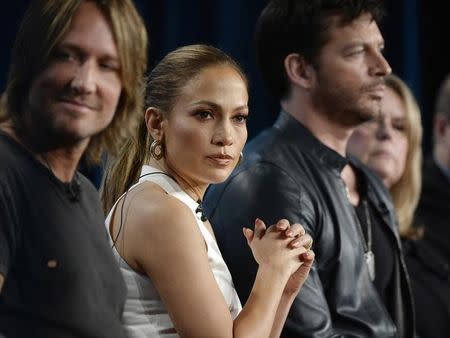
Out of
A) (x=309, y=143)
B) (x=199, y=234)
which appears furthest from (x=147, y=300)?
(x=309, y=143)

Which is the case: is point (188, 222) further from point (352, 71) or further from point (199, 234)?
point (352, 71)

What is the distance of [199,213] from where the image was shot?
1370 mm

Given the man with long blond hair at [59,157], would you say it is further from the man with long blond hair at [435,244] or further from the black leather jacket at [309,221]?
the man with long blond hair at [435,244]

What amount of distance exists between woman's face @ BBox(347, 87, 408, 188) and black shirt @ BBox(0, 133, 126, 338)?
1545 millimetres

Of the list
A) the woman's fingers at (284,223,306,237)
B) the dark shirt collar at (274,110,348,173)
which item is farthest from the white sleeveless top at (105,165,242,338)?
the dark shirt collar at (274,110,348,173)

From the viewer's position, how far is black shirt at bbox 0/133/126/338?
105 centimetres

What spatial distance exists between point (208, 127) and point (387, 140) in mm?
1307

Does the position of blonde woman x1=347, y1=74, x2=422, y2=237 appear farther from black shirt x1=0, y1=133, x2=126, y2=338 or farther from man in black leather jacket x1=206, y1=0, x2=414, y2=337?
black shirt x1=0, y1=133, x2=126, y2=338

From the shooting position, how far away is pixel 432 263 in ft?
8.45

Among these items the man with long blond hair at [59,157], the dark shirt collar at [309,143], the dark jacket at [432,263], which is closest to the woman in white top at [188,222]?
the man with long blond hair at [59,157]

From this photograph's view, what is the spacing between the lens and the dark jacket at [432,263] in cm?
248

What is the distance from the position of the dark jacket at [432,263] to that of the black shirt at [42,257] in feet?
5.01

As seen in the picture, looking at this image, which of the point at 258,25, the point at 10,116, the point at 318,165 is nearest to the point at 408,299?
the point at 318,165

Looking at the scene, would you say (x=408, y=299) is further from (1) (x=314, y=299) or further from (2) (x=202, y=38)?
(2) (x=202, y=38)
